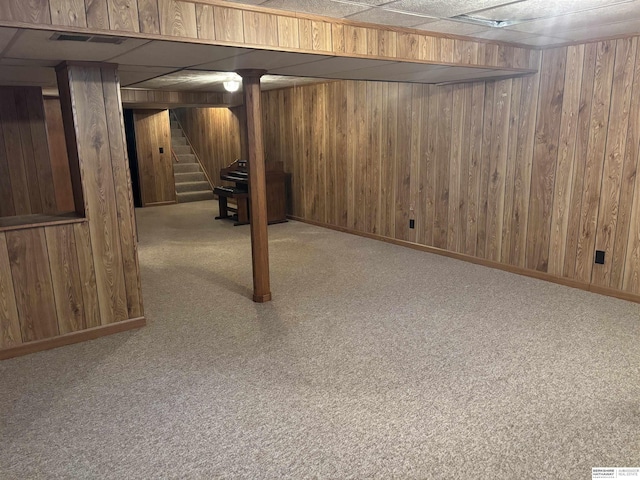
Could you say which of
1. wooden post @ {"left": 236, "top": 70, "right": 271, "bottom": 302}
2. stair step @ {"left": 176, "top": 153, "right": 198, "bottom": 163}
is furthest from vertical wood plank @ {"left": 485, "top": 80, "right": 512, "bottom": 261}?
stair step @ {"left": 176, "top": 153, "right": 198, "bottom": 163}

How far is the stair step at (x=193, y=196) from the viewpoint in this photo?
405 inches

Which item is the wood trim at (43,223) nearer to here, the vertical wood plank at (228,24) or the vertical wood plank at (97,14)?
the vertical wood plank at (97,14)

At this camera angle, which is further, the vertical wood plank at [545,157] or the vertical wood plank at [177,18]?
the vertical wood plank at [545,157]

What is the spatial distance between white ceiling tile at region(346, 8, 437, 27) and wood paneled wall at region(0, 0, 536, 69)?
0.28 ft

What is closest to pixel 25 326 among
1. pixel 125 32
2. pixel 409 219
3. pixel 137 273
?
pixel 137 273

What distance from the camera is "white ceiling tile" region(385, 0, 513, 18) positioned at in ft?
8.80

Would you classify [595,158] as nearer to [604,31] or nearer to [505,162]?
[505,162]

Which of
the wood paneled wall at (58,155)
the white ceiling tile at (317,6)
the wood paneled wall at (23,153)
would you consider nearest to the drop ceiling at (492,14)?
the white ceiling tile at (317,6)

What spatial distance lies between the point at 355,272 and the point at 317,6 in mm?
2786

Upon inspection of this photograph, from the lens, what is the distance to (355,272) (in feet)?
16.3

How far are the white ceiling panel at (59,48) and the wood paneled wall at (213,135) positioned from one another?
6.89 meters

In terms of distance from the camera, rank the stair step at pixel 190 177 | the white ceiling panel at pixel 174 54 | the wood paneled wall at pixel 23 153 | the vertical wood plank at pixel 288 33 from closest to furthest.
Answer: the white ceiling panel at pixel 174 54 < the vertical wood plank at pixel 288 33 < the wood paneled wall at pixel 23 153 < the stair step at pixel 190 177

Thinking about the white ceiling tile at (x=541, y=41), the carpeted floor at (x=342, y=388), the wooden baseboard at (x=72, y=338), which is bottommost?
the carpeted floor at (x=342, y=388)

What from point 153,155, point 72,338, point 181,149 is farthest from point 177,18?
point 181,149
